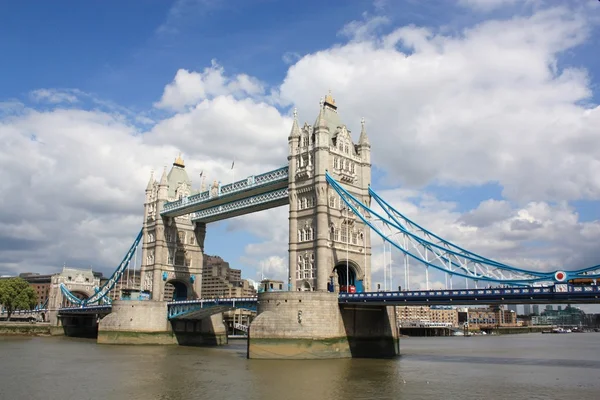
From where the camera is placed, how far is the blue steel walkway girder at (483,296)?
1449 inches

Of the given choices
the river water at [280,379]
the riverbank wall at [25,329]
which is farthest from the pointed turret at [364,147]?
the riverbank wall at [25,329]

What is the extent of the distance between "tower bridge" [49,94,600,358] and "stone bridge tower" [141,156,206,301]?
143 mm

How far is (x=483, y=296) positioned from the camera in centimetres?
4056

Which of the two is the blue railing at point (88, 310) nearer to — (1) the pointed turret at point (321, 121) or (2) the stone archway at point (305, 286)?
(2) the stone archway at point (305, 286)

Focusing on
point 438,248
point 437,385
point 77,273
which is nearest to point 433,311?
point 77,273

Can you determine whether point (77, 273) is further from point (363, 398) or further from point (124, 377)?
point (363, 398)

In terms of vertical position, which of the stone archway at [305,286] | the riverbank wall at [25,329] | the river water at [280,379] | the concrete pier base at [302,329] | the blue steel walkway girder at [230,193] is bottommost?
the riverbank wall at [25,329]

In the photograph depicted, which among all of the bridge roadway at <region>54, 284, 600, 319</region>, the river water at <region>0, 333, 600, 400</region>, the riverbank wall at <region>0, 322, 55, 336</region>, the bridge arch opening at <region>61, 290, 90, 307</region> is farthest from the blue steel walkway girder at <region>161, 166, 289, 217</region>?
the bridge arch opening at <region>61, 290, 90, 307</region>

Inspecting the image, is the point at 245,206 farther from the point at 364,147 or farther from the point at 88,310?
the point at 88,310

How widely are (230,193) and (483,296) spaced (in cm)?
3368

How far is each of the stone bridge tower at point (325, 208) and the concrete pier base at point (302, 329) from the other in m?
4.55

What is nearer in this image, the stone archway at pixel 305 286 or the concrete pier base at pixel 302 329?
the concrete pier base at pixel 302 329

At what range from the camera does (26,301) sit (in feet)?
340

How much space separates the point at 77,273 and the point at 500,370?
321 ft
